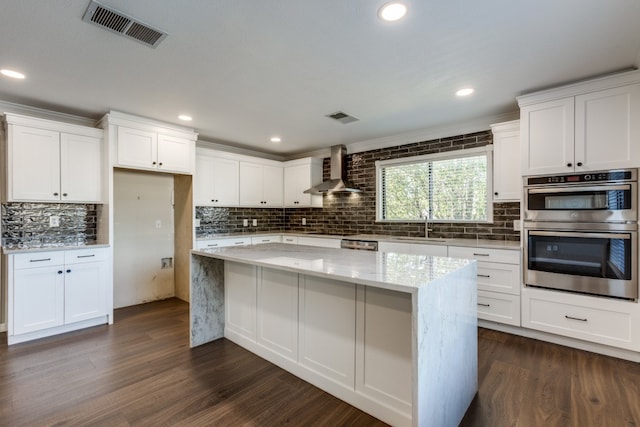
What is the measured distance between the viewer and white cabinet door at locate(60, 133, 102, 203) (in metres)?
3.33

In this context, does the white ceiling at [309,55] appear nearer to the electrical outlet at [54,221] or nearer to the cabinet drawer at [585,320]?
the electrical outlet at [54,221]

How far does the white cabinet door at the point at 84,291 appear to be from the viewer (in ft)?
10.5

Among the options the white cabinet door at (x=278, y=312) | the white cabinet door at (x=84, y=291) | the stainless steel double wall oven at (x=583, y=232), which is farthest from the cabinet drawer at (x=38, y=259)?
the stainless steel double wall oven at (x=583, y=232)

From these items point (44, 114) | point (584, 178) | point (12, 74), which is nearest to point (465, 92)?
point (584, 178)

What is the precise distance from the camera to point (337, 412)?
1.90m

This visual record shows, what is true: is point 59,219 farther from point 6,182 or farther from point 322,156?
point 322,156

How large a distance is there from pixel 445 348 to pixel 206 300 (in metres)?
2.19

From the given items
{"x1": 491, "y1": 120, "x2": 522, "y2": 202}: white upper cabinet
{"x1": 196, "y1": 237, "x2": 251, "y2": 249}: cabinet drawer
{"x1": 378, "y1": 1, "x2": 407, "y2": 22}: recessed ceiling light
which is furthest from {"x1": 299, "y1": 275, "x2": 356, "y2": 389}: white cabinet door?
{"x1": 491, "y1": 120, "x2": 522, "y2": 202}: white upper cabinet

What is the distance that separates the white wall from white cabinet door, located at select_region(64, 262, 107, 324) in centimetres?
69

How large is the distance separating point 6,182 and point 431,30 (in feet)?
13.7

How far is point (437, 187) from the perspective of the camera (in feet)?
13.8

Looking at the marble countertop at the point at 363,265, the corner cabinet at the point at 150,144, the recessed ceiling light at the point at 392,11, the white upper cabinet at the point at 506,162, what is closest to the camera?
the marble countertop at the point at 363,265

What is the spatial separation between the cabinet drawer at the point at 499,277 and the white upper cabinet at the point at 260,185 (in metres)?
3.49

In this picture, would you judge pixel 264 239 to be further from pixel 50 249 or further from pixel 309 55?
pixel 309 55
